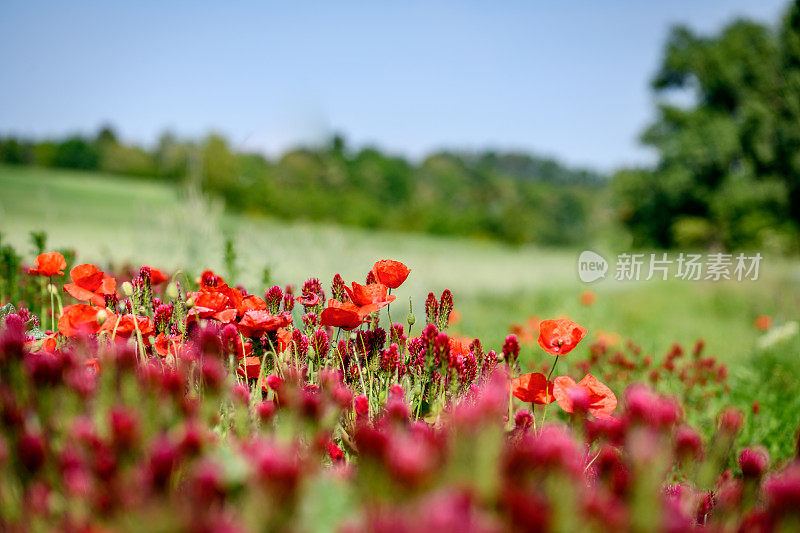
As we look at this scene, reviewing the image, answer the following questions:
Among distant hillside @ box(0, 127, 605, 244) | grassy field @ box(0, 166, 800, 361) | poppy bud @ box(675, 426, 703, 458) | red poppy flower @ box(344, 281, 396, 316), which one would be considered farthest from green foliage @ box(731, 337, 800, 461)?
distant hillside @ box(0, 127, 605, 244)

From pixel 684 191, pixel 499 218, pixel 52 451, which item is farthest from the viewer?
pixel 499 218

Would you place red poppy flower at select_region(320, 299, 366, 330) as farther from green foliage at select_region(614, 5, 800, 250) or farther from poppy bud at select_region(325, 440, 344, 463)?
green foliage at select_region(614, 5, 800, 250)

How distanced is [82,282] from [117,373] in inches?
31.2

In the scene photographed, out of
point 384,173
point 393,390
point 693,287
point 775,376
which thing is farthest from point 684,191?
point 384,173

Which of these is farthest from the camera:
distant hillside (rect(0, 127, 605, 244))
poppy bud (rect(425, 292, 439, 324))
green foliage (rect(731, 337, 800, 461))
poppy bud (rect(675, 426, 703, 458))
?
distant hillside (rect(0, 127, 605, 244))

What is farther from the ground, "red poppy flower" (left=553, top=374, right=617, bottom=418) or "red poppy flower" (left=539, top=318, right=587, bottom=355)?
"red poppy flower" (left=539, top=318, right=587, bottom=355)

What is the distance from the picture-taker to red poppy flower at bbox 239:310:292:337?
127cm

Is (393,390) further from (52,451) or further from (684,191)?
(684,191)

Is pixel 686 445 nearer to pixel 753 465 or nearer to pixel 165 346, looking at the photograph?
pixel 753 465

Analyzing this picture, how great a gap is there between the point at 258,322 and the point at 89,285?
0.56 meters

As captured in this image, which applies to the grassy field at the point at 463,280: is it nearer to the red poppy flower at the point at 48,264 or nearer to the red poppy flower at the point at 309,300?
the red poppy flower at the point at 48,264

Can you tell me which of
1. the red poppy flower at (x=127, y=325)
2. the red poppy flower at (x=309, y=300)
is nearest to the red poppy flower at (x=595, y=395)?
the red poppy flower at (x=309, y=300)

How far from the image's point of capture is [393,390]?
115cm

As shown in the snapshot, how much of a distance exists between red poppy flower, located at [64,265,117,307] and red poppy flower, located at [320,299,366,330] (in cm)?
61
